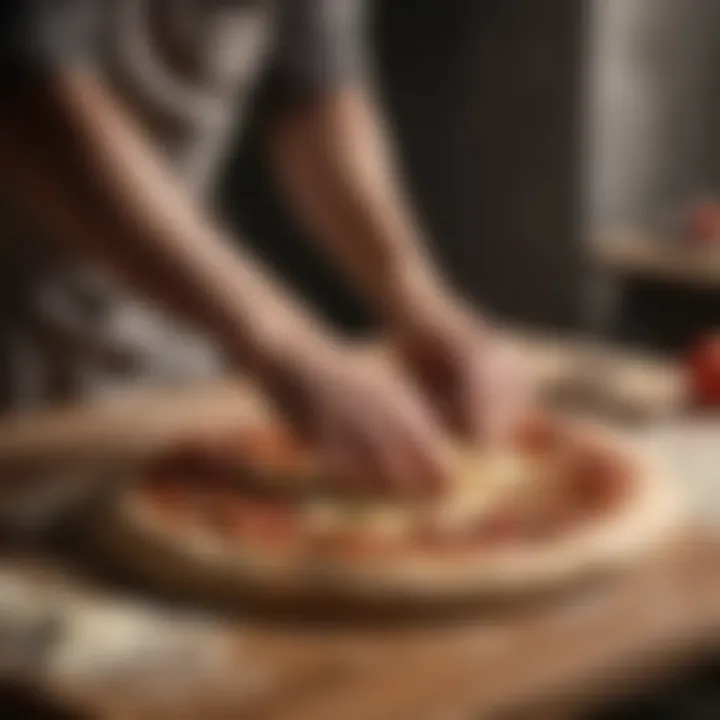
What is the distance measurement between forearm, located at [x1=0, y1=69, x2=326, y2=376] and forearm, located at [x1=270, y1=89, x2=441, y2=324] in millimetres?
199

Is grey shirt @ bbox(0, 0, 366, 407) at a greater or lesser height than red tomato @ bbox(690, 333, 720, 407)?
greater

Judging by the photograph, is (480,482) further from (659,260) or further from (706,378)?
(659,260)

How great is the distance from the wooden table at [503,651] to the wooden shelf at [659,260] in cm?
85

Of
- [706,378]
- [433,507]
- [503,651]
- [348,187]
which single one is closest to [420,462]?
[433,507]

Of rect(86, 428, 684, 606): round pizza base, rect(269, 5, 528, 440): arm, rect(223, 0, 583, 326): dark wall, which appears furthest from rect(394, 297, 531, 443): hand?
rect(223, 0, 583, 326): dark wall

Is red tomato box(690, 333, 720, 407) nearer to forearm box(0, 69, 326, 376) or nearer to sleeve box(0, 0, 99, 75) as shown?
forearm box(0, 69, 326, 376)

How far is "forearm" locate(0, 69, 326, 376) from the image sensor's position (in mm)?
787

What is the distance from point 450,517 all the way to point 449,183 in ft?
2.79

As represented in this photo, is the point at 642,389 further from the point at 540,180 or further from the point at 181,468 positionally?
the point at 540,180

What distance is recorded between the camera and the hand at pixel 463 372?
83cm

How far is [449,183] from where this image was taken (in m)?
1.54

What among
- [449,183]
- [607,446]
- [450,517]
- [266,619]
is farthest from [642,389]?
[449,183]

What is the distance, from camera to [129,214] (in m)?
0.80

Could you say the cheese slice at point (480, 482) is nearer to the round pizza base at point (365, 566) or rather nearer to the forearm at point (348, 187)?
the round pizza base at point (365, 566)
